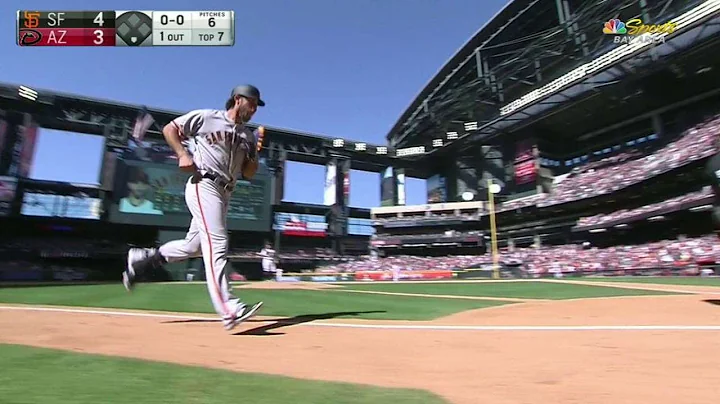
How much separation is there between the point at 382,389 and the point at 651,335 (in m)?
2.48

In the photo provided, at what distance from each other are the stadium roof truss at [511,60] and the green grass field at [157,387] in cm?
3937

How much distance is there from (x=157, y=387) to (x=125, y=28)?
10.4 meters

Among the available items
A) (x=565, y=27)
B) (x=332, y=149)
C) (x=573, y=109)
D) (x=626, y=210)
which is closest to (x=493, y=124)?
(x=573, y=109)

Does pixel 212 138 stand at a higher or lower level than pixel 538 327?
higher

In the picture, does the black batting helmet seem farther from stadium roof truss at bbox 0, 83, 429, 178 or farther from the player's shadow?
stadium roof truss at bbox 0, 83, 429, 178

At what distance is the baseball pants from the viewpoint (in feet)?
11.4

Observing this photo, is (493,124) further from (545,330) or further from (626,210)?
(545,330)

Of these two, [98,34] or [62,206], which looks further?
[62,206]

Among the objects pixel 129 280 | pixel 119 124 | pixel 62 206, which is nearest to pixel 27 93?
pixel 119 124

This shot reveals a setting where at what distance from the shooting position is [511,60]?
42562mm

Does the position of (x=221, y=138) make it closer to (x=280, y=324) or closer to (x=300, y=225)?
(x=280, y=324)

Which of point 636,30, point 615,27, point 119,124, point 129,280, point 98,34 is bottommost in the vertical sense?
point 129,280
